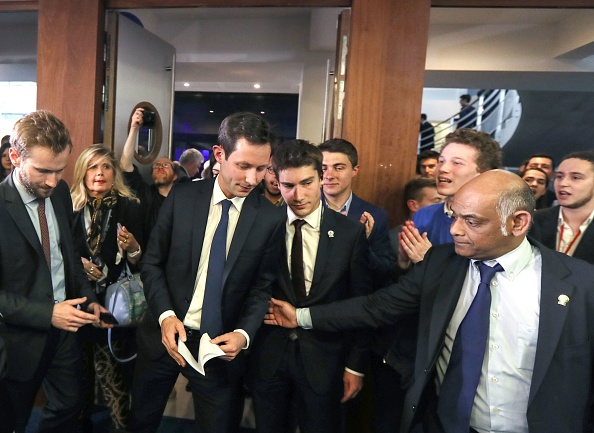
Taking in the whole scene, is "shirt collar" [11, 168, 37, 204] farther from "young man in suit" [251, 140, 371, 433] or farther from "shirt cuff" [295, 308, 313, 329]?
"shirt cuff" [295, 308, 313, 329]

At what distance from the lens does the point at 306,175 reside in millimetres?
1977

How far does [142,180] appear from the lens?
349 centimetres

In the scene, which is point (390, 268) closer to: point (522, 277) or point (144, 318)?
point (522, 277)

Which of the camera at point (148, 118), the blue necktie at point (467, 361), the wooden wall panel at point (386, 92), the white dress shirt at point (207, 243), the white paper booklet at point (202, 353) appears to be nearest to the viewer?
the blue necktie at point (467, 361)

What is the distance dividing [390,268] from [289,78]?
556cm

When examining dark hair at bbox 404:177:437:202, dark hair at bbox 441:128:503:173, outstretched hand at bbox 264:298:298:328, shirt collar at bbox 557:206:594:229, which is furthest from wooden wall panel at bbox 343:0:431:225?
outstretched hand at bbox 264:298:298:328

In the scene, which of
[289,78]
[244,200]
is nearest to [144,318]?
[244,200]

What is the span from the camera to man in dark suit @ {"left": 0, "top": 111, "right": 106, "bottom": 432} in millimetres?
1836

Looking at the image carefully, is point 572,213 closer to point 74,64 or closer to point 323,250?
point 323,250

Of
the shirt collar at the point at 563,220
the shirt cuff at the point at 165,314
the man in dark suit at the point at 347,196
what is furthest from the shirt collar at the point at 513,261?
the shirt cuff at the point at 165,314

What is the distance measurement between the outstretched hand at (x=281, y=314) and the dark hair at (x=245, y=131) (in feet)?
2.18

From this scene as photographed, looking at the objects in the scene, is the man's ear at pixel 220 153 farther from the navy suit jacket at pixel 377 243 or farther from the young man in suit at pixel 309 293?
the navy suit jacket at pixel 377 243

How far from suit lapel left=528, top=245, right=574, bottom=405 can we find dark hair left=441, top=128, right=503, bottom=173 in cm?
74

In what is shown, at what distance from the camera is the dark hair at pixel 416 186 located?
269 cm
